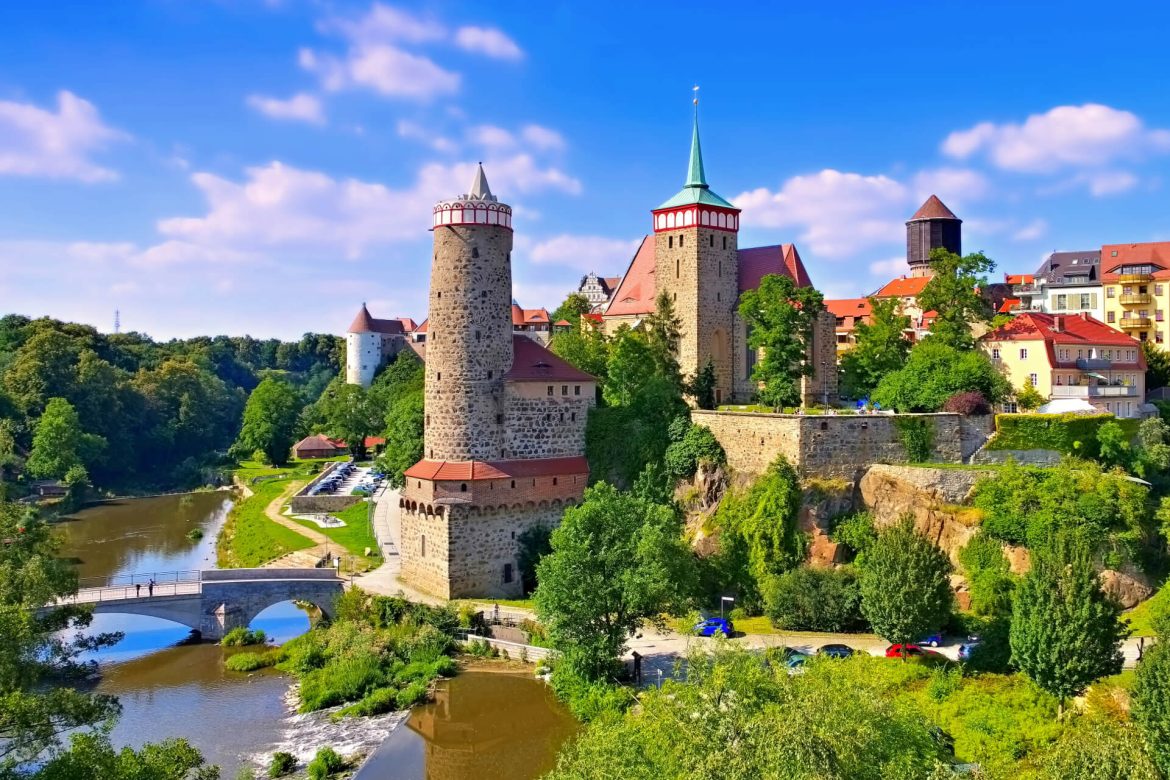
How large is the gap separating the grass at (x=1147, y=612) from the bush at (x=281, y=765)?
22.6 meters

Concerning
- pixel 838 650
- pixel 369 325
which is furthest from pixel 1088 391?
pixel 369 325

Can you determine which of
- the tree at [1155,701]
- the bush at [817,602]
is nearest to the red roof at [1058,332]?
the bush at [817,602]

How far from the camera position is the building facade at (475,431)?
34.2 m

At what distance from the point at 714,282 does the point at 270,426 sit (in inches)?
1902

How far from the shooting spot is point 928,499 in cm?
3166

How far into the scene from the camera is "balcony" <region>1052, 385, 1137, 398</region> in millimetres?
37062

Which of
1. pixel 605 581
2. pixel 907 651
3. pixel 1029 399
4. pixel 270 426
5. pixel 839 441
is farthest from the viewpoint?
pixel 270 426

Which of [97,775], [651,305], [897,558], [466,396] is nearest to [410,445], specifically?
[466,396]

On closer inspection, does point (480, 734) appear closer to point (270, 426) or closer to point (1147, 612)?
point (1147, 612)

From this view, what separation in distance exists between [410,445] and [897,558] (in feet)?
80.9

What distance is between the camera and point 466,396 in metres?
35.3

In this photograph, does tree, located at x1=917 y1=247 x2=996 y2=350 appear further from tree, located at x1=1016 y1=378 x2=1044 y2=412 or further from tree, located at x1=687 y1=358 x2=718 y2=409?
tree, located at x1=687 y1=358 x2=718 y2=409

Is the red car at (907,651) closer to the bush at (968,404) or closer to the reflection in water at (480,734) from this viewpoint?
the reflection in water at (480,734)

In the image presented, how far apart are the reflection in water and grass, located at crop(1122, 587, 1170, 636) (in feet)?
52.7
